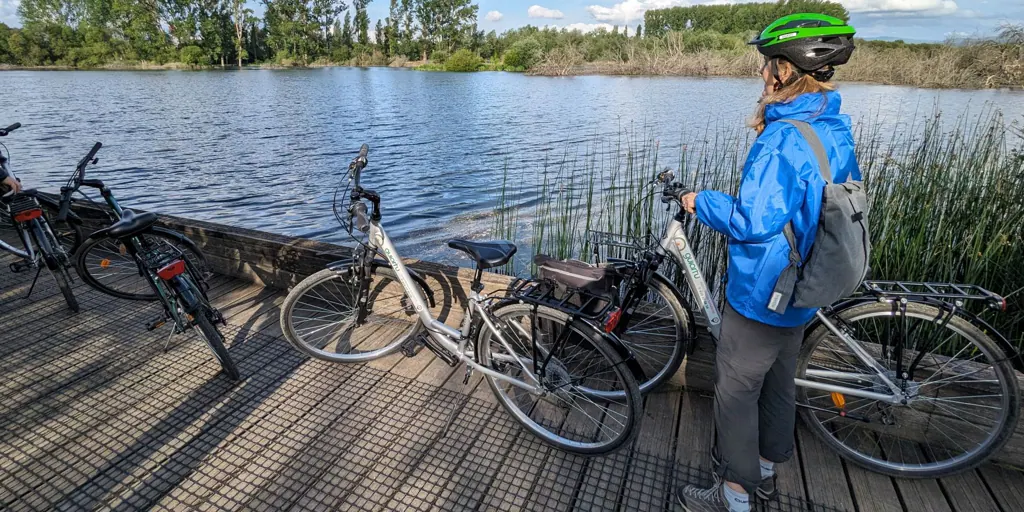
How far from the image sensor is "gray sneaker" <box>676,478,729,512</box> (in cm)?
185

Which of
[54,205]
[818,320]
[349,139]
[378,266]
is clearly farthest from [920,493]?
[349,139]

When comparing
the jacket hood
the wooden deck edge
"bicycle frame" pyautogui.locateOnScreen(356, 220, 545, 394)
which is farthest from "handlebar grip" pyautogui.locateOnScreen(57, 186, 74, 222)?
the jacket hood

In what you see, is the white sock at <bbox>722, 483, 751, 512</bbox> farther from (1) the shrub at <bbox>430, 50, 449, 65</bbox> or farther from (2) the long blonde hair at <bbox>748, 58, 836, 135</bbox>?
(1) the shrub at <bbox>430, 50, 449, 65</bbox>

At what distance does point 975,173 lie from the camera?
3359mm

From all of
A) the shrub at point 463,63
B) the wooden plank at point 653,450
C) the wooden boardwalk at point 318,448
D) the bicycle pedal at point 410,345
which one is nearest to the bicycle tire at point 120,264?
the wooden boardwalk at point 318,448

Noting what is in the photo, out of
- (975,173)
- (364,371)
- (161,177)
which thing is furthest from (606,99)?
(364,371)

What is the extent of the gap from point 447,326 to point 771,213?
5.37 feet

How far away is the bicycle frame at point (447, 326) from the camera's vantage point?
225 cm

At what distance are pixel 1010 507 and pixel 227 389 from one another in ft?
11.1

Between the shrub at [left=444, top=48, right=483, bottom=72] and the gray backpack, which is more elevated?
the shrub at [left=444, top=48, right=483, bottom=72]

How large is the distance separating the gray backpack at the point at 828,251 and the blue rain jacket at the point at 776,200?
0.02 meters

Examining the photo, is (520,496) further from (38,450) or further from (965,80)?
(965,80)

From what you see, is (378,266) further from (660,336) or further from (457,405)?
(660,336)

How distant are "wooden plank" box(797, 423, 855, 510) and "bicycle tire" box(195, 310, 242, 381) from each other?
Answer: 2.71 meters
